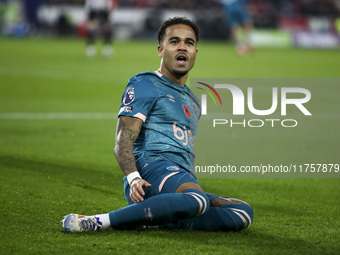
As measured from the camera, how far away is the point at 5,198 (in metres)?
5.07

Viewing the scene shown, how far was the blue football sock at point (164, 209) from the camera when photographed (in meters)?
3.88

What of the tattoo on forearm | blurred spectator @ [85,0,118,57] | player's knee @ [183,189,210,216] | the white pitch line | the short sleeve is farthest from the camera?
blurred spectator @ [85,0,118,57]

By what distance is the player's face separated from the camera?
14.3ft

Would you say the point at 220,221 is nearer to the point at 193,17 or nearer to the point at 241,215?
the point at 241,215

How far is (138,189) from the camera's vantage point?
385 cm

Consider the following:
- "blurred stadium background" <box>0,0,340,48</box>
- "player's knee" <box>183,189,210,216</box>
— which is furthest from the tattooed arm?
"blurred stadium background" <box>0,0,340,48</box>

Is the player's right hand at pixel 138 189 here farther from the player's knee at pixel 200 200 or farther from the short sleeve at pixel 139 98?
the short sleeve at pixel 139 98

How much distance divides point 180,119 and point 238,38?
24.2 m

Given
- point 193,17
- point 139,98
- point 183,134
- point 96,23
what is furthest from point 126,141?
point 193,17

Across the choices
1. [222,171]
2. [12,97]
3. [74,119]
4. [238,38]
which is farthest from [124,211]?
[238,38]

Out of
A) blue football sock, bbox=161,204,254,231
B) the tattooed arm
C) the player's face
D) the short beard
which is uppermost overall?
the player's face

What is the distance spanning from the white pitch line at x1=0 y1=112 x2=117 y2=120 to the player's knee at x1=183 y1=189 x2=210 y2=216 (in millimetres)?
5973

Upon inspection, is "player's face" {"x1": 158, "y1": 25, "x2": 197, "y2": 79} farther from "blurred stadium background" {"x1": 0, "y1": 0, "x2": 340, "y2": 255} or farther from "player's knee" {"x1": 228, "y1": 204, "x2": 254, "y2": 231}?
"blurred stadium background" {"x1": 0, "y1": 0, "x2": 340, "y2": 255}

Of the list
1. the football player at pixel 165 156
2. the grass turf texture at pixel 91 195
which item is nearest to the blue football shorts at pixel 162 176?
the football player at pixel 165 156
